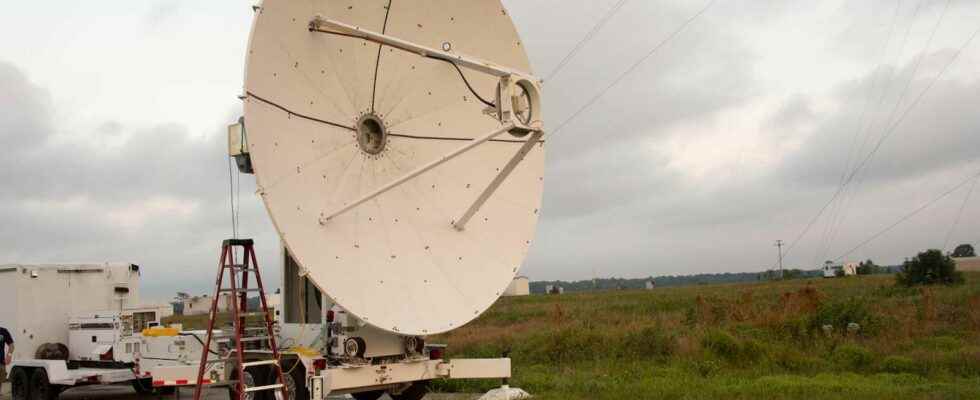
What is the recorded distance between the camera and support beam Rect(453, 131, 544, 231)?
11.4 metres

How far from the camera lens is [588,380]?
1582cm

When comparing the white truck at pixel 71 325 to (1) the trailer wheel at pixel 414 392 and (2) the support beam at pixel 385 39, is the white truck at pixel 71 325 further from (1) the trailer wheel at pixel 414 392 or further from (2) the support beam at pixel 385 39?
(2) the support beam at pixel 385 39

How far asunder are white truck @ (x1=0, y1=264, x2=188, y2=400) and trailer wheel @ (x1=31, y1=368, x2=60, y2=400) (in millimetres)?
17

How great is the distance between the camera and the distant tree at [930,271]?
115 ft

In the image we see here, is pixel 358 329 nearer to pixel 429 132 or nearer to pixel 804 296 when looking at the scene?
pixel 429 132

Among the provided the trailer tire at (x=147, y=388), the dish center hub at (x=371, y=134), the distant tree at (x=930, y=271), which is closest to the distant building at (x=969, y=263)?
the distant tree at (x=930, y=271)

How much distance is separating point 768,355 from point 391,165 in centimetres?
869

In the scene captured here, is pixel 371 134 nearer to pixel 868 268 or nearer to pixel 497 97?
pixel 497 97

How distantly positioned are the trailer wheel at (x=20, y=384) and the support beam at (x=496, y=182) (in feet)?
28.8

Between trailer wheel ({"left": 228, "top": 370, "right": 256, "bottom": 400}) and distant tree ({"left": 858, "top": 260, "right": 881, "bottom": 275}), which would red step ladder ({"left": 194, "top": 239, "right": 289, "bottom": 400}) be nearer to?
trailer wheel ({"left": 228, "top": 370, "right": 256, "bottom": 400})

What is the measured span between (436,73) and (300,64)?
2.86m

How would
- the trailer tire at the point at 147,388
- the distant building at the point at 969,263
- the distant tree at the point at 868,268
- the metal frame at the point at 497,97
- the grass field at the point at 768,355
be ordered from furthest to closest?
1. the distant tree at the point at 868,268
2. the distant building at the point at 969,263
3. the trailer tire at the point at 147,388
4. the grass field at the point at 768,355
5. the metal frame at the point at 497,97

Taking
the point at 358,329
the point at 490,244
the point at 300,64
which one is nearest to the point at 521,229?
the point at 490,244

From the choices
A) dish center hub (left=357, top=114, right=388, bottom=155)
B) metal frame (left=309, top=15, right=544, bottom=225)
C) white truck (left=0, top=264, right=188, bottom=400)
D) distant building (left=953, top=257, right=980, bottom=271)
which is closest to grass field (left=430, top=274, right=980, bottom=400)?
metal frame (left=309, top=15, right=544, bottom=225)
